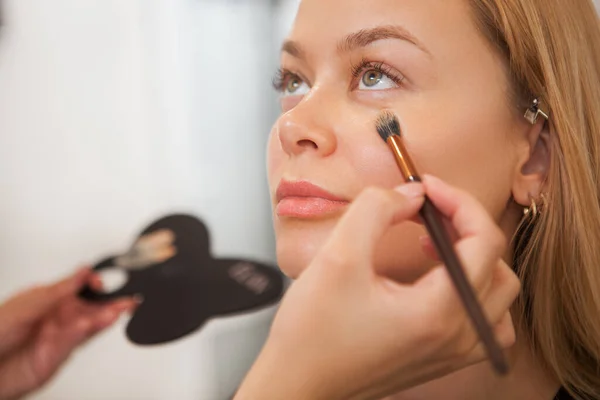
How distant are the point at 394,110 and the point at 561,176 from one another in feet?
0.74

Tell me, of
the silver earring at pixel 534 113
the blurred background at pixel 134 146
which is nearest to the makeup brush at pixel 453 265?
the silver earring at pixel 534 113

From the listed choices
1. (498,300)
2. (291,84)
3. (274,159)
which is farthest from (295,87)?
(498,300)

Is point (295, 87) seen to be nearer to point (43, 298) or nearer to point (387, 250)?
point (387, 250)

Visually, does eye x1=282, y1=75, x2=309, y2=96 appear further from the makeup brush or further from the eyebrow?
the makeup brush

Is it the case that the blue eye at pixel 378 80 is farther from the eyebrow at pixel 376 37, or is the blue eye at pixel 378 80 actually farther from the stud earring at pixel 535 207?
the stud earring at pixel 535 207

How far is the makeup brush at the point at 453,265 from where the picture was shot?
1.14 feet

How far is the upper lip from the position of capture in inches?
24.6

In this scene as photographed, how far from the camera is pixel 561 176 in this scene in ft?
2.25

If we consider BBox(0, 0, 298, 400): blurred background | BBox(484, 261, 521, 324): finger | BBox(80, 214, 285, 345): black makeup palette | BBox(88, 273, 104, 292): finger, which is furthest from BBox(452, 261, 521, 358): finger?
BBox(0, 0, 298, 400): blurred background

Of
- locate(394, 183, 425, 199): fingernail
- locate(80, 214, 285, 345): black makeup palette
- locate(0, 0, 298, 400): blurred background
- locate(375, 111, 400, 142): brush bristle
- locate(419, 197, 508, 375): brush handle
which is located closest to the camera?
locate(419, 197, 508, 375): brush handle

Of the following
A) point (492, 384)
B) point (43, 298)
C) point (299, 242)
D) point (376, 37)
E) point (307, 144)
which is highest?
point (376, 37)

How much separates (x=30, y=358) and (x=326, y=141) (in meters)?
0.50

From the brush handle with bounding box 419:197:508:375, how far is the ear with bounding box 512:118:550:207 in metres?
0.27

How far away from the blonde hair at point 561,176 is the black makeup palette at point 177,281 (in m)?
0.36
